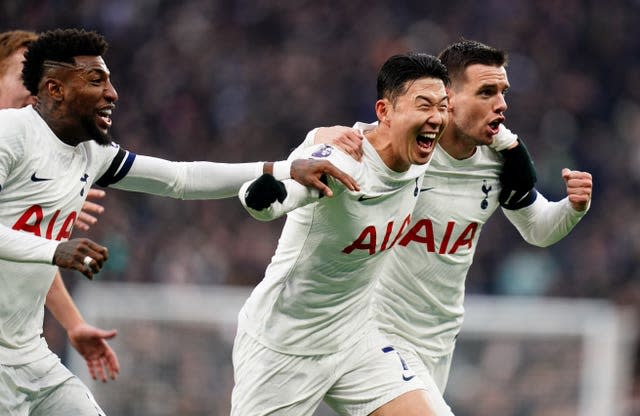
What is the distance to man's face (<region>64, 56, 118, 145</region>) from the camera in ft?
17.9

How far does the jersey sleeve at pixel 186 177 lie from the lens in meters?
5.70

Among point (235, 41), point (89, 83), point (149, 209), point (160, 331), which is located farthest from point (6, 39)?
point (235, 41)

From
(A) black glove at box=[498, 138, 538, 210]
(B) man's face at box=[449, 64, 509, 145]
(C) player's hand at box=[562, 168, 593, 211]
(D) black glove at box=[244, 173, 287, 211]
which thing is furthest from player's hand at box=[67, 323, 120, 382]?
(C) player's hand at box=[562, 168, 593, 211]

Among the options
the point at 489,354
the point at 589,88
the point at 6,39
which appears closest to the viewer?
the point at 6,39

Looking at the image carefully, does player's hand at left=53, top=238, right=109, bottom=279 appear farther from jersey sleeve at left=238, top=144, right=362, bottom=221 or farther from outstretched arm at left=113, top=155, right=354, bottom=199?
outstretched arm at left=113, top=155, right=354, bottom=199

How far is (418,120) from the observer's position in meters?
5.51

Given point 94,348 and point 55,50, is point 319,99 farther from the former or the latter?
point 55,50

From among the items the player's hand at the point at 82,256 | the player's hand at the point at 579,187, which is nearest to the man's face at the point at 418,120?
the player's hand at the point at 579,187

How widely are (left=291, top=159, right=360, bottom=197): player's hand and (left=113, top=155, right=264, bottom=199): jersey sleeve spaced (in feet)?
1.82

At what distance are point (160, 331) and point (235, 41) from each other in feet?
24.0

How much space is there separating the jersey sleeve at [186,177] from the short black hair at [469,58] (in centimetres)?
114

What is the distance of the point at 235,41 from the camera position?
1786cm

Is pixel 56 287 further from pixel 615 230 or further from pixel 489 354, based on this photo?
pixel 615 230

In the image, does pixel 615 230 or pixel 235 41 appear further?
pixel 235 41
